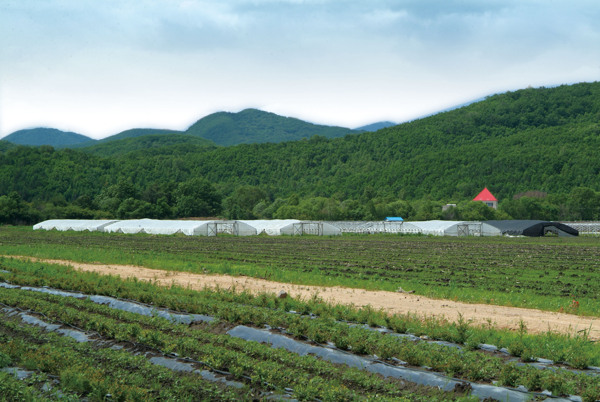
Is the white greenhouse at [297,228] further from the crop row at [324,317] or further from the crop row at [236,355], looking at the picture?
the crop row at [236,355]

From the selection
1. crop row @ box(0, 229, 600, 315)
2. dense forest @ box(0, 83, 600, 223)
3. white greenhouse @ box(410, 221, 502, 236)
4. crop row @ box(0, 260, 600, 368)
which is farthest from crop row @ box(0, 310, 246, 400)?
dense forest @ box(0, 83, 600, 223)

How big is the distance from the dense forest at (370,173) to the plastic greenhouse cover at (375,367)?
74.9 metres

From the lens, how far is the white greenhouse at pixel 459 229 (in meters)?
60.6

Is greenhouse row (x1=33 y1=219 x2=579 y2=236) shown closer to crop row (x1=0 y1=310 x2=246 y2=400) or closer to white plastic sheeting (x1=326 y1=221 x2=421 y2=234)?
white plastic sheeting (x1=326 y1=221 x2=421 y2=234)

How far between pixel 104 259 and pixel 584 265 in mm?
24757

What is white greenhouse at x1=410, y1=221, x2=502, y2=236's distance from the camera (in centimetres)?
6056

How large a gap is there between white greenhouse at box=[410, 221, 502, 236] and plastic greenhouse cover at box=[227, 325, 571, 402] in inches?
2063

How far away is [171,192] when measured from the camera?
113312 millimetres

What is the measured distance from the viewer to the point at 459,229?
200 feet

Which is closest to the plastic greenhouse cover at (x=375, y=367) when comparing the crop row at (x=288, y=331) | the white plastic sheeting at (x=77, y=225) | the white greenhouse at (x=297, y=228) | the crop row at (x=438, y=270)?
the crop row at (x=288, y=331)

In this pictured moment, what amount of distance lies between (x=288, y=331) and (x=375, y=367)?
100 inches

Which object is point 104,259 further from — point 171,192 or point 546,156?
point 546,156

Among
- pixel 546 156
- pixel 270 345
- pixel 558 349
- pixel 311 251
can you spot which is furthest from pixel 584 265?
pixel 546 156

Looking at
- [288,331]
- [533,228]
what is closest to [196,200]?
[533,228]
